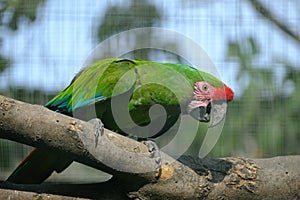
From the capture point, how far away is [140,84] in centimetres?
129

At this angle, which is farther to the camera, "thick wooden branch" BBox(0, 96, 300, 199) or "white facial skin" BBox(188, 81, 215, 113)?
"white facial skin" BBox(188, 81, 215, 113)

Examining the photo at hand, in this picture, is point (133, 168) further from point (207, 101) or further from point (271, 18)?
point (271, 18)

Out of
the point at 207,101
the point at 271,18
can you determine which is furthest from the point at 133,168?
the point at 271,18

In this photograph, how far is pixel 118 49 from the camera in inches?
72.1

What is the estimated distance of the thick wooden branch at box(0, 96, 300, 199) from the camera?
0.96 meters

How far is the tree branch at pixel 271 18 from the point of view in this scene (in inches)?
85.5

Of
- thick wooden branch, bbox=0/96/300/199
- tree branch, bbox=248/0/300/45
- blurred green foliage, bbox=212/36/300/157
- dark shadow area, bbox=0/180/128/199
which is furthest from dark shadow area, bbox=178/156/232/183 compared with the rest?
tree branch, bbox=248/0/300/45

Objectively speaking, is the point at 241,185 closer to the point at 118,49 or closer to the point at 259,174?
the point at 259,174

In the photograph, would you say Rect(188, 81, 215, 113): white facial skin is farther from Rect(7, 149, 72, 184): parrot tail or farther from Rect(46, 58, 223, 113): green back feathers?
Rect(7, 149, 72, 184): parrot tail

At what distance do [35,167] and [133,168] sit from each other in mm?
282

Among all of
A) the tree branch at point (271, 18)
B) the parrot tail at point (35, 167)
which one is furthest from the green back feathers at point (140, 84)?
the tree branch at point (271, 18)

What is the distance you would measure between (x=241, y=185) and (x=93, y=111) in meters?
0.36

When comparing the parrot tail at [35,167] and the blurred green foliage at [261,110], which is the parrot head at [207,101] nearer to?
the parrot tail at [35,167]

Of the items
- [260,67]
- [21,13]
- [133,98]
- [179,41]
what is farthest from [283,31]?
[133,98]
